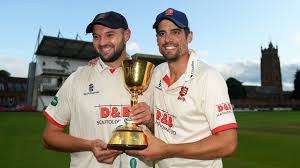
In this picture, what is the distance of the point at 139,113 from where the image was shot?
2361 mm

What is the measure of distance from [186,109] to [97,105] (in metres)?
0.80

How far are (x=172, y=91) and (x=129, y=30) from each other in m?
0.70

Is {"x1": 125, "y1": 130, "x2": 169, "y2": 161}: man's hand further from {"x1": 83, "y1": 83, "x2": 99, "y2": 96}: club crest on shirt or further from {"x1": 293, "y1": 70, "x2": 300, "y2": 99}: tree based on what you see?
{"x1": 293, "y1": 70, "x2": 300, "y2": 99}: tree

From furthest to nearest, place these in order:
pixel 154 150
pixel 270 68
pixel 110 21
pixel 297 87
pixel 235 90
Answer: pixel 270 68 < pixel 297 87 < pixel 235 90 < pixel 110 21 < pixel 154 150

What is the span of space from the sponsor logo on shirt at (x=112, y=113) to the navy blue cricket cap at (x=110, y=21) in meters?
0.69

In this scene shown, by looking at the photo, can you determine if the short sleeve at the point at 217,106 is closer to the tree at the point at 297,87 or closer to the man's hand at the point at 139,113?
the man's hand at the point at 139,113

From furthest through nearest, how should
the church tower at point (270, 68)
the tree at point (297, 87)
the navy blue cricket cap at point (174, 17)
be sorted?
the church tower at point (270, 68)
the tree at point (297, 87)
the navy blue cricket cap at point (174, 17)

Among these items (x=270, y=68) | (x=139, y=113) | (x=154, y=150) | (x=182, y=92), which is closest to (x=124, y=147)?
(x=154, y=150)

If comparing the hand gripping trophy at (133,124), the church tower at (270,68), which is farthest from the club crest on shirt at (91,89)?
the church tower at (270,68)

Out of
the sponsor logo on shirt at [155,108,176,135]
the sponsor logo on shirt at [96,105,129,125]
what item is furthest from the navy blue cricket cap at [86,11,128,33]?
the sponsor logo on shirt at [155,108,176,135]

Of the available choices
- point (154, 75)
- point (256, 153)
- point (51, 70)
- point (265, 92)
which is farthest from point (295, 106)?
point (154, 75)

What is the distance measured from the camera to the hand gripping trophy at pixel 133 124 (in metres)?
2.09

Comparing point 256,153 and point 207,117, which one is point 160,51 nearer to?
point 207,117

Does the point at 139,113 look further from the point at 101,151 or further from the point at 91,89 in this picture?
the point at 91,89
